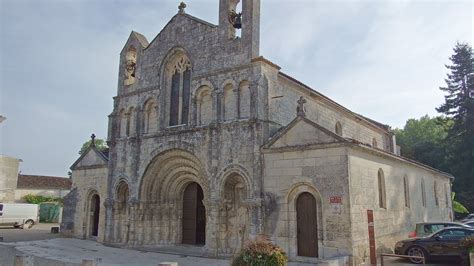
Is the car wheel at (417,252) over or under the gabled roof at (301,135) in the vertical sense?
under

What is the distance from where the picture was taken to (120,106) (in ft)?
66.0

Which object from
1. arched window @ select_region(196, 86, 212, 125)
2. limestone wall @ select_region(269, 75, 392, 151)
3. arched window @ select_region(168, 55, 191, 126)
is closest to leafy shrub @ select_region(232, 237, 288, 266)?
limestone wall @ select_region(269, 75, 392, 151)

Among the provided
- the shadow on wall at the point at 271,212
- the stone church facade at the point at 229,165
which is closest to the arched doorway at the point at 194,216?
the stone church facade at the point at 229,165

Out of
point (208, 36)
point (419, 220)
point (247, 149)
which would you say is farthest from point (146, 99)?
point (419, 220)

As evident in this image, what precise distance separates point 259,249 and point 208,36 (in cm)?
1166

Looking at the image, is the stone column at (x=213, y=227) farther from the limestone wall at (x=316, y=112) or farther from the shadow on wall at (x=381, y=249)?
the shadow on wall at (x=381, y=249)

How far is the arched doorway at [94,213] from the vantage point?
21.2 metres

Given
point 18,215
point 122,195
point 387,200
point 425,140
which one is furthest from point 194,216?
point 425,140

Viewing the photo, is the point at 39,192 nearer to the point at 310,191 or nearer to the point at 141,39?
the point at 141,39

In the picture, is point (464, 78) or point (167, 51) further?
point (464, 78)

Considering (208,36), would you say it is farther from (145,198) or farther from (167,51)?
(145,198)

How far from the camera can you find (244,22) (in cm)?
1545

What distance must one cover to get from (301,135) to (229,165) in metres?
3.37

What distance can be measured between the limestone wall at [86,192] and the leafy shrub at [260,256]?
14.4 m
